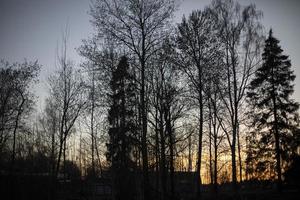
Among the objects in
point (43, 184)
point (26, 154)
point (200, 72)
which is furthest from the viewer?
point (26, 154)

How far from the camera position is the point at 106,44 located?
20.6 metres

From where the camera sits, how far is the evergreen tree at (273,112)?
99.1 ft

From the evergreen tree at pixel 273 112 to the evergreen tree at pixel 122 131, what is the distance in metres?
12.5

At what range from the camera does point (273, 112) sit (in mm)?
31344

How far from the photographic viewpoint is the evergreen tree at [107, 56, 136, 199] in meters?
24.8

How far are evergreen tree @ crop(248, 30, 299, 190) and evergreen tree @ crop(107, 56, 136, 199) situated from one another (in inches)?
492

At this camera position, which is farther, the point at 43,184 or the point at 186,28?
the point at 43,184

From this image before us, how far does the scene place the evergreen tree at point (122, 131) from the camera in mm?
24797

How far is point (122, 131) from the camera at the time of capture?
81.0 feet

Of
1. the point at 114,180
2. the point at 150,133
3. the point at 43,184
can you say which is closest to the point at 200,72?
the point at 150,133

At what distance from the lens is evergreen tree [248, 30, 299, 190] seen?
99.1 ft

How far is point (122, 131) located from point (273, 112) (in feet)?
51.3

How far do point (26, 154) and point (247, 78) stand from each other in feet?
134

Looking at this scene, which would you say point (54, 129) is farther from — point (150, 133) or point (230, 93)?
point (230, 93)
